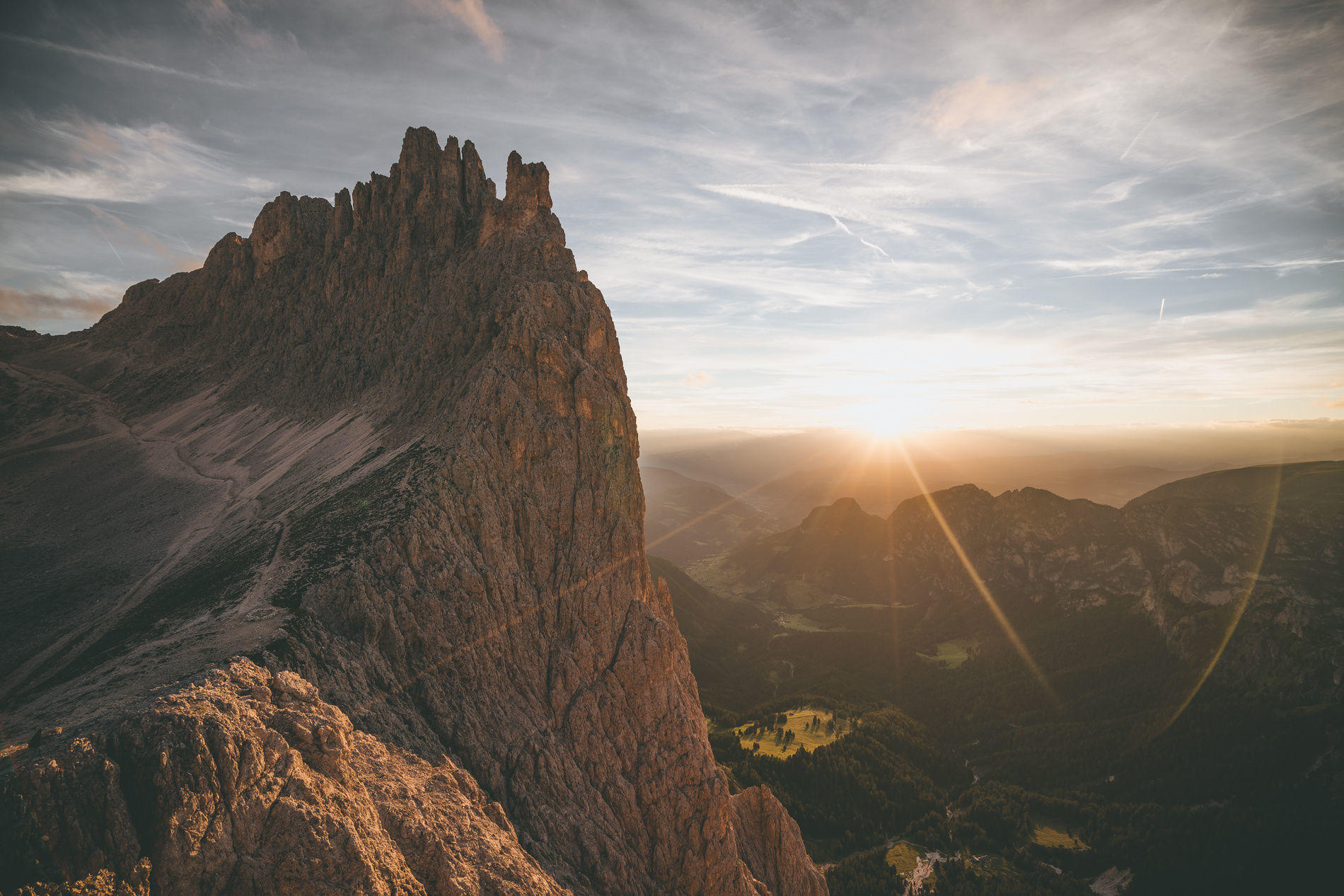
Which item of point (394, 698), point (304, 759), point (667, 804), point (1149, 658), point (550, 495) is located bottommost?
point (1149, 658)

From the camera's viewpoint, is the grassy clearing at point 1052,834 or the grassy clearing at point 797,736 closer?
the grassy clearing at point 1052,834

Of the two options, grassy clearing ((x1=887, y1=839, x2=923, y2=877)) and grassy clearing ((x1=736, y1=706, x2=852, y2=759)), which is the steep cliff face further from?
grassy clearing ((x1=736, y1=706, x2=852, y2=759))

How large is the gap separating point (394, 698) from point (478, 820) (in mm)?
11030

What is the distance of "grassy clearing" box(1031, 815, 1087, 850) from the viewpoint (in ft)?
390

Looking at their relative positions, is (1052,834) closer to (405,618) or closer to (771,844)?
(771,844)

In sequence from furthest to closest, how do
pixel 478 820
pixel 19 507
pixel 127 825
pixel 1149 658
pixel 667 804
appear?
pixel 1149 658, pixel 19 507, pixel 667 804, pixel 478 820, pixel 127 825

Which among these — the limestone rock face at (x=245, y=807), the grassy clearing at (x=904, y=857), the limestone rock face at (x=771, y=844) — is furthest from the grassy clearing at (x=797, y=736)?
the limestone rock face at (x=245, y=807)

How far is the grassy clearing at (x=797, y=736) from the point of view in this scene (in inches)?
5704

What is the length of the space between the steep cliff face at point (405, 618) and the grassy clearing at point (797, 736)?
79.7m

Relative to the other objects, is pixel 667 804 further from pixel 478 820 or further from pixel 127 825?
pixel 127 825

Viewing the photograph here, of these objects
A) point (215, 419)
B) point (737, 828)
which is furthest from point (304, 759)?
point (215, 419)

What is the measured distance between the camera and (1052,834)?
124 meters

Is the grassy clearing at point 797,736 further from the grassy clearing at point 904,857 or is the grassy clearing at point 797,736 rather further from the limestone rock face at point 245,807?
the limestone rock face at point 245,807

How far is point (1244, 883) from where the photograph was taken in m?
101
